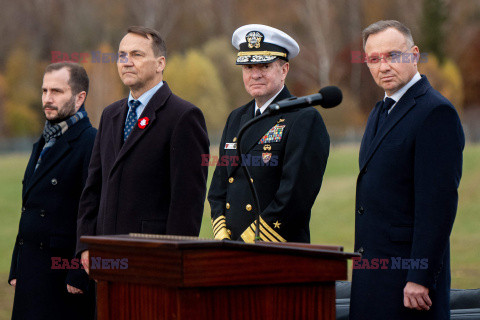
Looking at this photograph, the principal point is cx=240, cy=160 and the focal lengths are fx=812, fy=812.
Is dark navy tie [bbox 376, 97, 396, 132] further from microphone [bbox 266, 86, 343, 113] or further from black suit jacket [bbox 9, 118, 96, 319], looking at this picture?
black suit jacket [bbox 9, 118, 96, 319]

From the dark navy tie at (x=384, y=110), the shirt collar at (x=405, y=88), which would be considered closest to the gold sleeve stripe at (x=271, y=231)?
the dark navy tie at (x=384, y=110)

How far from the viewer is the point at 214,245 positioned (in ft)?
7.07

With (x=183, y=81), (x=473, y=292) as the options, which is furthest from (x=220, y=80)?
(x=473, y=292)

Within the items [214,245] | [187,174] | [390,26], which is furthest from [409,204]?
[214,245]

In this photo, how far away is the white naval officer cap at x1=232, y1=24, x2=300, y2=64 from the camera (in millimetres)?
3648

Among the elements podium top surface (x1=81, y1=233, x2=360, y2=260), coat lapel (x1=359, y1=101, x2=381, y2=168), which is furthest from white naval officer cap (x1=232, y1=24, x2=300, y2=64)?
podium top surface (x1=81, y1=233, x2=360, y2=260)

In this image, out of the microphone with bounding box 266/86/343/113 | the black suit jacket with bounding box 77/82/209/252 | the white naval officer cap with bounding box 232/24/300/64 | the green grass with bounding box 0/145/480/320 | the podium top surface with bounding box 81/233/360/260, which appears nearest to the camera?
the podium top surface with bounding box 81/233/360/260

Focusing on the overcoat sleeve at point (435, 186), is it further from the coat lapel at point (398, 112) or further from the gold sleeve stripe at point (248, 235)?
the gold sleeve stripe at point (248, 235)

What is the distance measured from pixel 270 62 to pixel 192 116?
1.61 feet

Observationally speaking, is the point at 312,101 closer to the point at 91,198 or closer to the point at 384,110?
the point at 384,110

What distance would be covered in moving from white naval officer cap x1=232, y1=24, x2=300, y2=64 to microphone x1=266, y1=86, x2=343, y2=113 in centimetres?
103

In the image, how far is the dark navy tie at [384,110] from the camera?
3.12m

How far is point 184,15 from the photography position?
4028cm

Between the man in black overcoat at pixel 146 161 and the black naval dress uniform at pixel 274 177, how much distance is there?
238 millimetres
